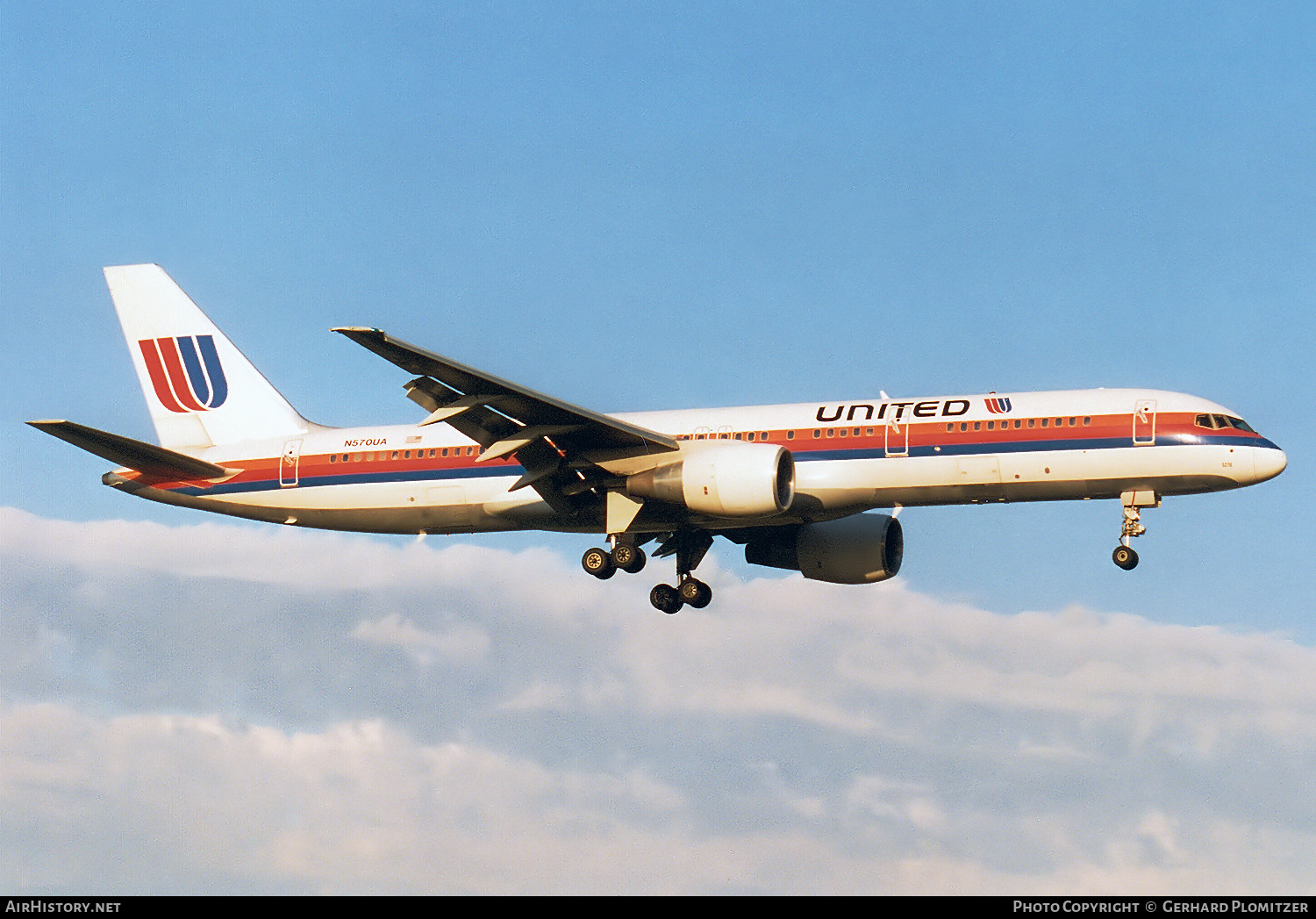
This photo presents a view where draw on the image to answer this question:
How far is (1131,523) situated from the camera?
3994cm

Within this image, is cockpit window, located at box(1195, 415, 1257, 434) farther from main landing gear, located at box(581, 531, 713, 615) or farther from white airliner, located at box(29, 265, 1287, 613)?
main landing gear, located at box(581, 531, 713, 615)

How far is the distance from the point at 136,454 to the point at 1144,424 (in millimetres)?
26027

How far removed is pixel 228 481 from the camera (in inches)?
1799

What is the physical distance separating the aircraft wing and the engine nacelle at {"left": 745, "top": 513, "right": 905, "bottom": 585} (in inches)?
271

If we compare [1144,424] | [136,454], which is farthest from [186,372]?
[1144,424]

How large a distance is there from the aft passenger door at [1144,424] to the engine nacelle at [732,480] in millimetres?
8272

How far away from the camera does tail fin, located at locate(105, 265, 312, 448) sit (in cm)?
4741

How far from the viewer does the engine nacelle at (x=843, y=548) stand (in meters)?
46.6

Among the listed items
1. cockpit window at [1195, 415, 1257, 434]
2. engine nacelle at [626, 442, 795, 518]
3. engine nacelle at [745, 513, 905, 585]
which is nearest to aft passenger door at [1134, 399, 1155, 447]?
cockpit window at [1195, 415, 1257, 434]
